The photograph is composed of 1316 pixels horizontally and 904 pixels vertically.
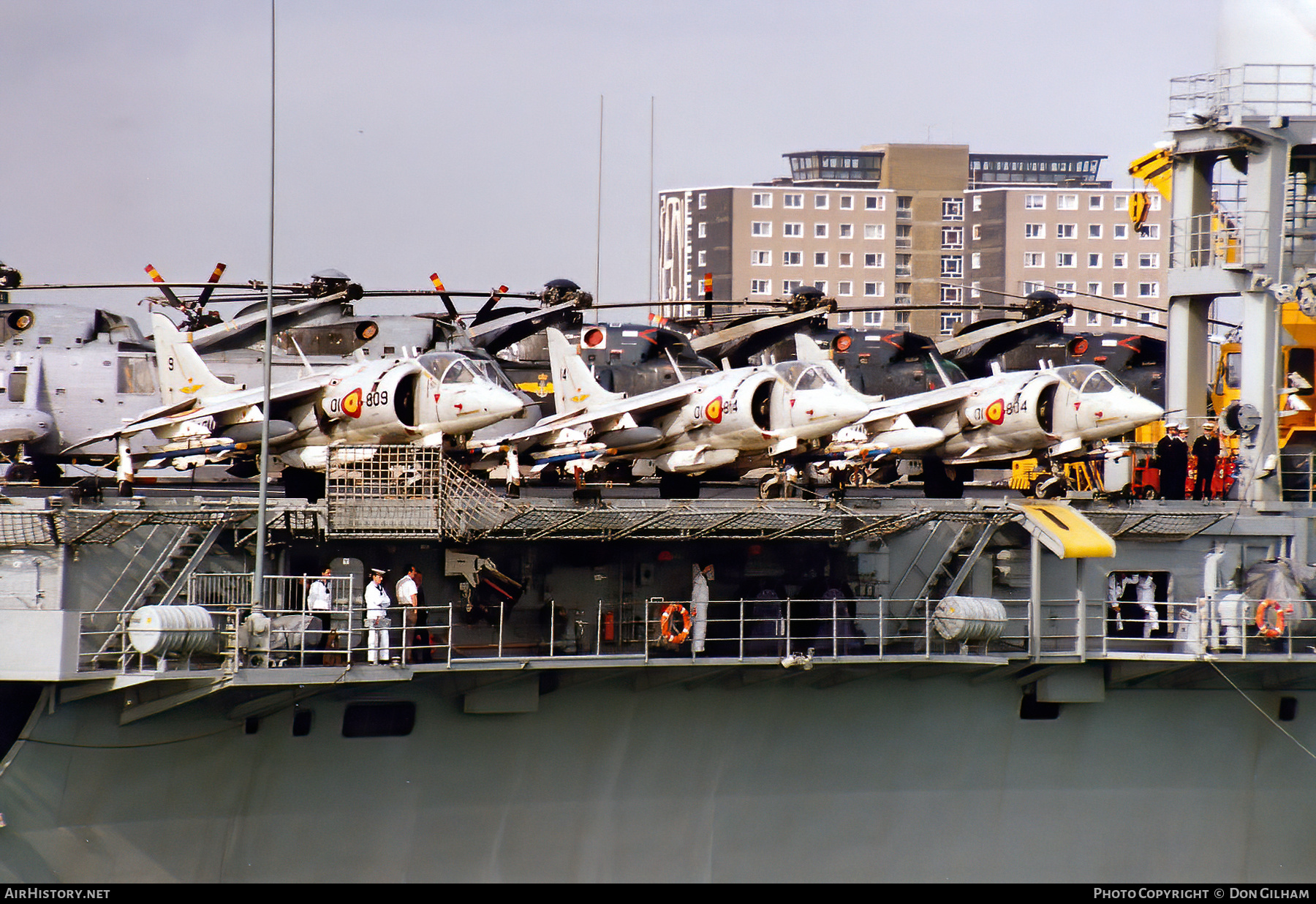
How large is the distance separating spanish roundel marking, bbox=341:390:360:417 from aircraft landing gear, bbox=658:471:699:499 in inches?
241

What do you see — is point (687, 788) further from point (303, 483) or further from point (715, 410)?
point (303, 483)

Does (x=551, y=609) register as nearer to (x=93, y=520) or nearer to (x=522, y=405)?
(x=522, y=405)

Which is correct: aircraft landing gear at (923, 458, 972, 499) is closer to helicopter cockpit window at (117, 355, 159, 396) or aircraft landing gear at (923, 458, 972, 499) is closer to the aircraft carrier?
the aircraft carrier

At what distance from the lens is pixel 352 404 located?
82.0ft

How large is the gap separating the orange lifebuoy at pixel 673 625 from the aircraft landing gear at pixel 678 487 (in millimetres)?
7195

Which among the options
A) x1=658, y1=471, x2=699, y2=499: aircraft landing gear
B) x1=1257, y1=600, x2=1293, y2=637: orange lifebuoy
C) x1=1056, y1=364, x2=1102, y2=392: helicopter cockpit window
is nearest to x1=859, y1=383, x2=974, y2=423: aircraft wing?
x1=1056, y1=364, x2=1102, y2=392: helicopter cockpit window

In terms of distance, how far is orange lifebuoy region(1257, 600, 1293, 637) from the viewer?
22.5m

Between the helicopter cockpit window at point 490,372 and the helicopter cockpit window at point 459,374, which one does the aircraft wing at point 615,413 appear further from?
the helicopter cockpit window at point 459,374

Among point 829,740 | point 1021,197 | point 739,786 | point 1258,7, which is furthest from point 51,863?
point 1021,197

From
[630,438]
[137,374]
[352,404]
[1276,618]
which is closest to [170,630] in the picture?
[352,404]

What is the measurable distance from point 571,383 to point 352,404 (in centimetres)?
580

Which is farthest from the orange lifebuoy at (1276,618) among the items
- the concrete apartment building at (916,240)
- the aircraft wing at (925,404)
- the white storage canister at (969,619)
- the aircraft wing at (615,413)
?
the concrete apartment building at (916,240)

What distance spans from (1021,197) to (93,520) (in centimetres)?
8374

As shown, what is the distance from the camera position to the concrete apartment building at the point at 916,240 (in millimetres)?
94750
